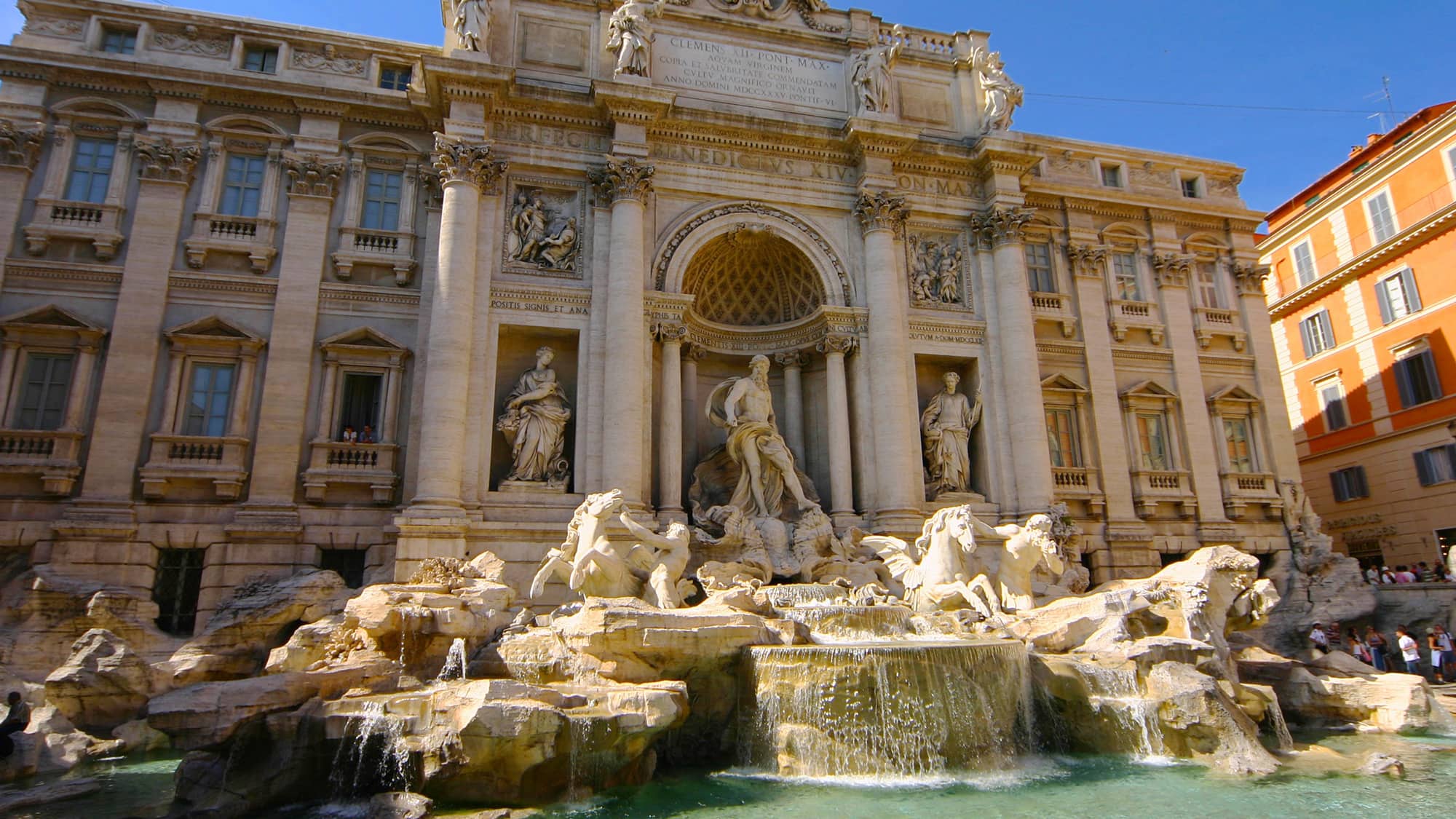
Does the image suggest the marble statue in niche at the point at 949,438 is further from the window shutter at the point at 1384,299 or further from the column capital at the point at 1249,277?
the window shutter at the point at 1384,299

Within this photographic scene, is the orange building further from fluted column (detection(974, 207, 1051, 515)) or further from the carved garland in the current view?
the carved garland

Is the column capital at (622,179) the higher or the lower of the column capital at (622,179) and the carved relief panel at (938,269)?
the higher

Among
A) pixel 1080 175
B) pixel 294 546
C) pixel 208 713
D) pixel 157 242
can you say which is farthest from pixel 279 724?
pixel 1080 175

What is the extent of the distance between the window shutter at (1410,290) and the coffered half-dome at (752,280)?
1787 cm

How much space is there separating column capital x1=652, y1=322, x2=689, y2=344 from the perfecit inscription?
566 centimetres

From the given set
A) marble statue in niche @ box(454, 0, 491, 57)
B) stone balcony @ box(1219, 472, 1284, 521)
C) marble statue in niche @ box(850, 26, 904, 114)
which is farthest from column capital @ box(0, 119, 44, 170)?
stone balcony @ box(1219, 472, 1284, 521)

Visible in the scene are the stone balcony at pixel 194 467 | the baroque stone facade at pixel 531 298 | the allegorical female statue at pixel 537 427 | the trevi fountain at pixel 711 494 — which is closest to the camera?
the trevi fountain at pixel 711 494

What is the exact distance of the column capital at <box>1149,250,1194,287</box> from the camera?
2234 cm

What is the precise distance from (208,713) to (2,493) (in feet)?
32.2

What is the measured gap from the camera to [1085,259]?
71.4 feet

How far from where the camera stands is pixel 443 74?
658 inches

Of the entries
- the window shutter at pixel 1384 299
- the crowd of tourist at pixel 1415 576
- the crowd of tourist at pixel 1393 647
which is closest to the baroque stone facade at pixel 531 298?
the crowd of tourist at pixel 1415 576

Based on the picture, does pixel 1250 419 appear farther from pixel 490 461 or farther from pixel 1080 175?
pixel 490 461

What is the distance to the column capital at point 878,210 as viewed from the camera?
18.9 metres
